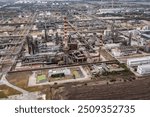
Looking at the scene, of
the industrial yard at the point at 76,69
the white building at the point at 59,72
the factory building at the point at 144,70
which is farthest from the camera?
the white building at the point at 59,72

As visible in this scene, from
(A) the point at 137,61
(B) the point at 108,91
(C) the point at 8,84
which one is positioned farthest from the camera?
(A) the point at 137,61

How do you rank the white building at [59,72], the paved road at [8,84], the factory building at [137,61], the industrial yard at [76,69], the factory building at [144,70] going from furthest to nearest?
the factory building at [137,61]
the white building at [59,72]
the factory building at [144,70]
the paved road at [8,84]
the industrial yard at [76,69]

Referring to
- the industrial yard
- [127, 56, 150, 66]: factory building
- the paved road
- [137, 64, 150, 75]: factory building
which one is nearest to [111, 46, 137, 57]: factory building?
the industrial yard

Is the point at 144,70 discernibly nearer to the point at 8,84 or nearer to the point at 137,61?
the point at 137,61

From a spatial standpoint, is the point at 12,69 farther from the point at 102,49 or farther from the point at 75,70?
the point at 102,49

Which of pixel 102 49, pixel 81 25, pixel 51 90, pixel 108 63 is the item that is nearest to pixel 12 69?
pixel 51 90

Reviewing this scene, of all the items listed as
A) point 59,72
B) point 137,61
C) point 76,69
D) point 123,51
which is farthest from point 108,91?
point 123,51

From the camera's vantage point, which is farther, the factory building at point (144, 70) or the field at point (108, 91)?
the factory building at point (144, 70)

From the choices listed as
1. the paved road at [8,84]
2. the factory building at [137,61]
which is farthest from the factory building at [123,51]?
the paved road at [8,84]

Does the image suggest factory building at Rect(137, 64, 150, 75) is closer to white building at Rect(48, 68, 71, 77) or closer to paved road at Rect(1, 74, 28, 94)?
white building at Rect(48, 68, 71, 77)

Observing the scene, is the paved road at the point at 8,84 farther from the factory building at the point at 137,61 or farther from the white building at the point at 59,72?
the factory building at the point at 137,61

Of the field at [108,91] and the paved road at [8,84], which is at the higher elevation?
the field at [108,91]
